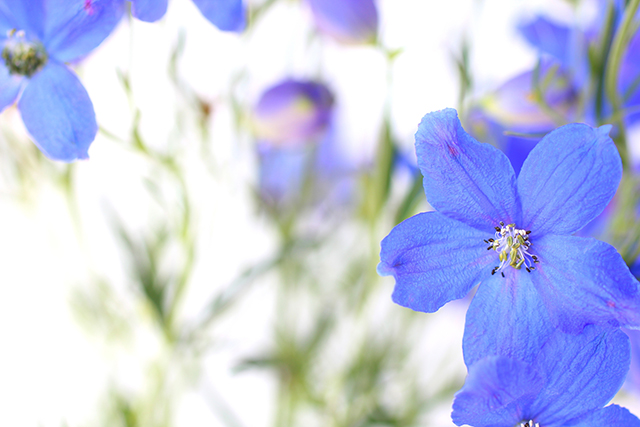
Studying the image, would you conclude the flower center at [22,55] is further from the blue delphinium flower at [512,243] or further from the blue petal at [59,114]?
the blue delphinium flower at [512,243]

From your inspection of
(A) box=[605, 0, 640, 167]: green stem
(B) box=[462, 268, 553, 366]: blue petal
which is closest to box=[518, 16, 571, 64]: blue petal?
(A) box=[605, 0, 640, 167]: green stem

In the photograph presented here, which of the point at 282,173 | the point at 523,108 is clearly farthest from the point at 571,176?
the point at 282,173

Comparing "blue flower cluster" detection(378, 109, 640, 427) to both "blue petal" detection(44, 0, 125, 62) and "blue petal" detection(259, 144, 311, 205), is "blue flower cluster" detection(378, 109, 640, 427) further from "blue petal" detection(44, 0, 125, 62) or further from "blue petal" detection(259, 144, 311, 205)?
"blue petal" detection(259, 144, 311, 205)

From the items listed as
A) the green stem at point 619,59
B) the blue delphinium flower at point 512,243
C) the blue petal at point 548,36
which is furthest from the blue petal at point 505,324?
the blue petal at point 548,36

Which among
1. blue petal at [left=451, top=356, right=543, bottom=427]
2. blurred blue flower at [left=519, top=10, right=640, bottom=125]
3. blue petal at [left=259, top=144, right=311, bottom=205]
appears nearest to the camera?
blue petal at [left=451, top=356, right=543, bottom=427]

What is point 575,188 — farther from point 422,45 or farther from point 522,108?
point 422,45

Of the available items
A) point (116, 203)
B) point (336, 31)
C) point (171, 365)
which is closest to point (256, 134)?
point (336, 31)
